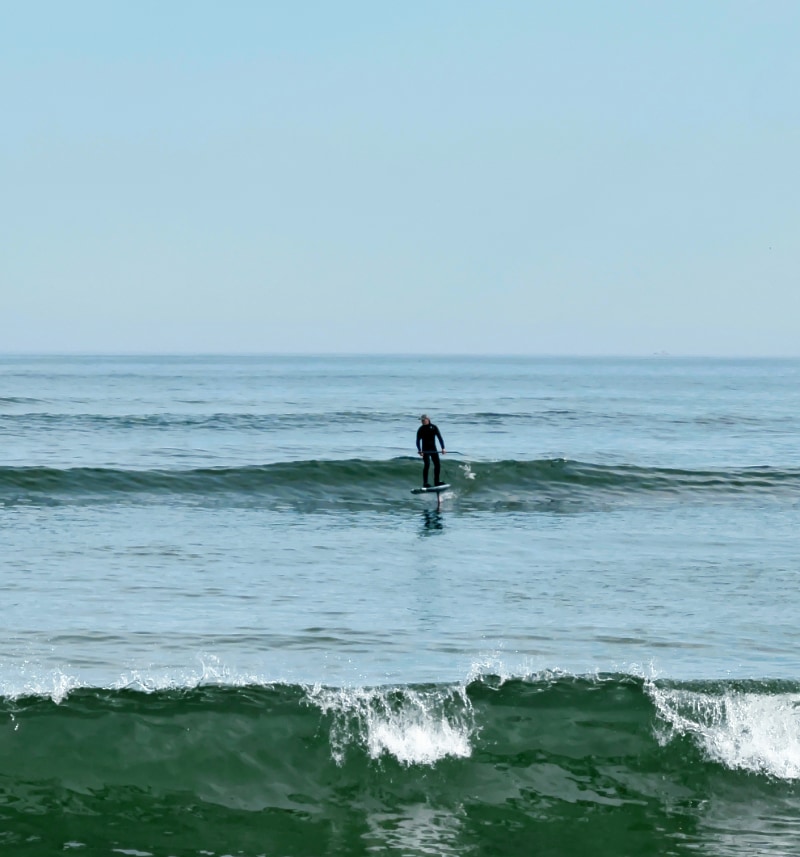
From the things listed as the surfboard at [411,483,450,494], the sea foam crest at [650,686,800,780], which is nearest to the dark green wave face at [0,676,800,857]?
the sea foam crest at [650,686,800,780]

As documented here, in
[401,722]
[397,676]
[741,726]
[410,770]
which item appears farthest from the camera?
[397,676]

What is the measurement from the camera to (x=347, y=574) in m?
18.1

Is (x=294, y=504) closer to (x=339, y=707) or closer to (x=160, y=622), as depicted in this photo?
(x=160, y=622)

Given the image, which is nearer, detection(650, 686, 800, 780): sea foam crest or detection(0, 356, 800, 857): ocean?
detection(0, 356, 800, 857): ocean

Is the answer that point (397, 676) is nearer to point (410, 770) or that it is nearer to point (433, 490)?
point (410, 770)

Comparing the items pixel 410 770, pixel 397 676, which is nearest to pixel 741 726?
pixel 410 770

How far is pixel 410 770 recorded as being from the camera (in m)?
9.41

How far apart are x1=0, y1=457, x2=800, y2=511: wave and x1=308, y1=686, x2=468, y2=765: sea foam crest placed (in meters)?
18.0

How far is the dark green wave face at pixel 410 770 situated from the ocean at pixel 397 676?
0.08 ft

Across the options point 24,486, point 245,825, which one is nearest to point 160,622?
point 245,825

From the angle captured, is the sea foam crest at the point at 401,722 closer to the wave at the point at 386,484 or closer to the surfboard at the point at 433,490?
the wave at the point at 386,484

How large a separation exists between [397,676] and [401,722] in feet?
6.00

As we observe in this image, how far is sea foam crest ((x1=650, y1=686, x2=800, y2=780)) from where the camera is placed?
9.52 m

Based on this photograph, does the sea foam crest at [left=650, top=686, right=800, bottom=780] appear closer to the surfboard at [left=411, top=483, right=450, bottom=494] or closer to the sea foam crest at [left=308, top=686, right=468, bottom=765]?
the sea foam crest at [left=308, top=686, right=468, bottom=765]
